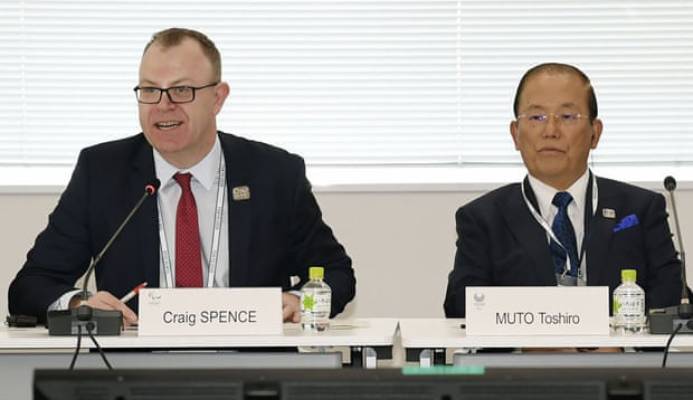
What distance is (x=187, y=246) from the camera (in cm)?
376

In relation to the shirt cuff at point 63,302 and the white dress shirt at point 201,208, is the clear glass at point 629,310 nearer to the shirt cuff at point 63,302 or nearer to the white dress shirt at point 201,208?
the white dress shirt at point 201,208

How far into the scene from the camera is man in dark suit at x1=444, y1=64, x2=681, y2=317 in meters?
3.79

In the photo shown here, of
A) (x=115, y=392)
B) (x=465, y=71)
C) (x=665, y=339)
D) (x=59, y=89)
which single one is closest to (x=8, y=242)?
(x=59, y=89)

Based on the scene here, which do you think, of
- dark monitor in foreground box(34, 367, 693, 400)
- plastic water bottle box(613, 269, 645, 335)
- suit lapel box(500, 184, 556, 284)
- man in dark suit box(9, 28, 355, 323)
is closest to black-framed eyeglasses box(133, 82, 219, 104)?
man in dark suit box(9, 28, 355, 323)

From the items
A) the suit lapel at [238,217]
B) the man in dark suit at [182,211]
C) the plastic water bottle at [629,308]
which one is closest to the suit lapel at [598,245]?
the plastic water bottle at [629,308]

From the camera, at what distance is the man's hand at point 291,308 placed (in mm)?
3535

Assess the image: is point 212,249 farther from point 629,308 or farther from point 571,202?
point 629,308

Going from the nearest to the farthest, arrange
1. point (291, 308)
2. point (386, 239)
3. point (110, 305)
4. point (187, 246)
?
point (110, 305)
point (291, 308)
point (187, 246)
point (386, 239)

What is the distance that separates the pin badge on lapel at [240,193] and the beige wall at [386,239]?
1.39 metres

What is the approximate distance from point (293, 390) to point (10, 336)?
1.70 metres

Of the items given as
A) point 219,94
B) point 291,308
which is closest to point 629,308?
point 291,308

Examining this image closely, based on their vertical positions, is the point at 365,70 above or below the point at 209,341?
above

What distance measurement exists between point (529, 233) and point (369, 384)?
2147 mm

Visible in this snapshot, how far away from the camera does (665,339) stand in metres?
3.17
